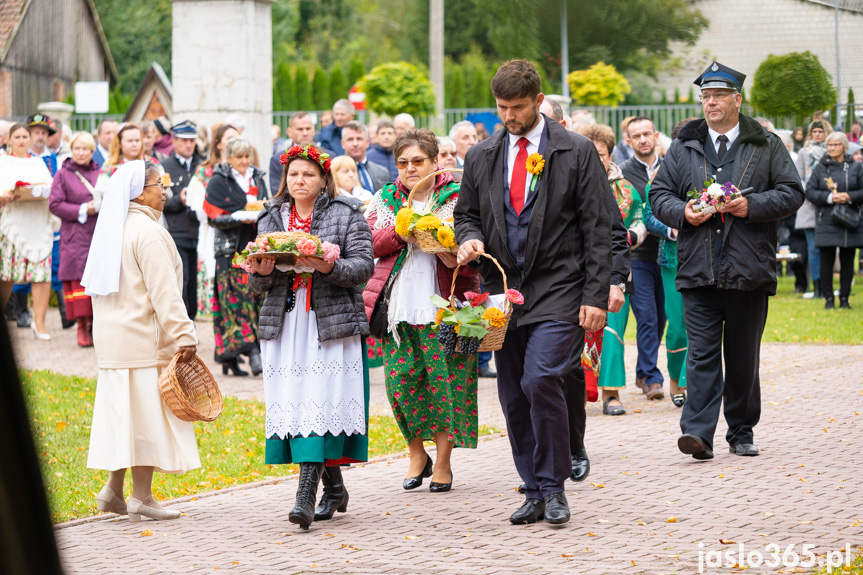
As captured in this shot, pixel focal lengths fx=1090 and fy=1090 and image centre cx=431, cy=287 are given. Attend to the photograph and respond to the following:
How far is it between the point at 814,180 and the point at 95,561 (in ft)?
45.7

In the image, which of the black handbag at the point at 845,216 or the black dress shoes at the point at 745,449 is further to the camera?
the black handbag at the point at 845,216

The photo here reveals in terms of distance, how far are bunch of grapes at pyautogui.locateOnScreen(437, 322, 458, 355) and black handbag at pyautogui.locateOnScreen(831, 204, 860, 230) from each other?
467 inches

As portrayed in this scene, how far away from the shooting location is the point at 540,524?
558 cm

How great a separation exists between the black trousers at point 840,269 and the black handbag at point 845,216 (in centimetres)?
40

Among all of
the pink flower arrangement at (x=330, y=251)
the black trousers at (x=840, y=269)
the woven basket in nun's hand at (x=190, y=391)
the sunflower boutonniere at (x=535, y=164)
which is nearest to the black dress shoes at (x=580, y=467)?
the sunflower boutonniere at (x=535, y=164)

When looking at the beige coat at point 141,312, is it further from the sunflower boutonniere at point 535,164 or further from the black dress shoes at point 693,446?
the black dress shoes at point 693,446

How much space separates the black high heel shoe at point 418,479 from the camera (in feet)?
21.8

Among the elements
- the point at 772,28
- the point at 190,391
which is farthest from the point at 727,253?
the point at 772,28

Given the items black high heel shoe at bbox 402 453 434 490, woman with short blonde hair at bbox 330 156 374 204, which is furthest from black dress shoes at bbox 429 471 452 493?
woman with short blonde hair at bbox 330 156 374 204

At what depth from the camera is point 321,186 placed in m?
6.05

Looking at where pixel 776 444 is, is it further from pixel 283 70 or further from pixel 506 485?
pixel 283 70

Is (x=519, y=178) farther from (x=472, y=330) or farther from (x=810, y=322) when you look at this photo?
(x=810, y=322)

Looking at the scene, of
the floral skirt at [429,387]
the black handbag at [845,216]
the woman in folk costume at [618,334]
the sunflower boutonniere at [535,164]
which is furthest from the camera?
the black handbag at [845,216]

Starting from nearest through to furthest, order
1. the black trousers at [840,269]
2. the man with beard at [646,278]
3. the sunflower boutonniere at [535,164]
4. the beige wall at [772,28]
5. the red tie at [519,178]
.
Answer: the beige wall at [772,28] → the sunflower boutonniere at [535,164] → the red tie at [519,178] → the man with beard at [646,278] → the black trousers at [840,269]
